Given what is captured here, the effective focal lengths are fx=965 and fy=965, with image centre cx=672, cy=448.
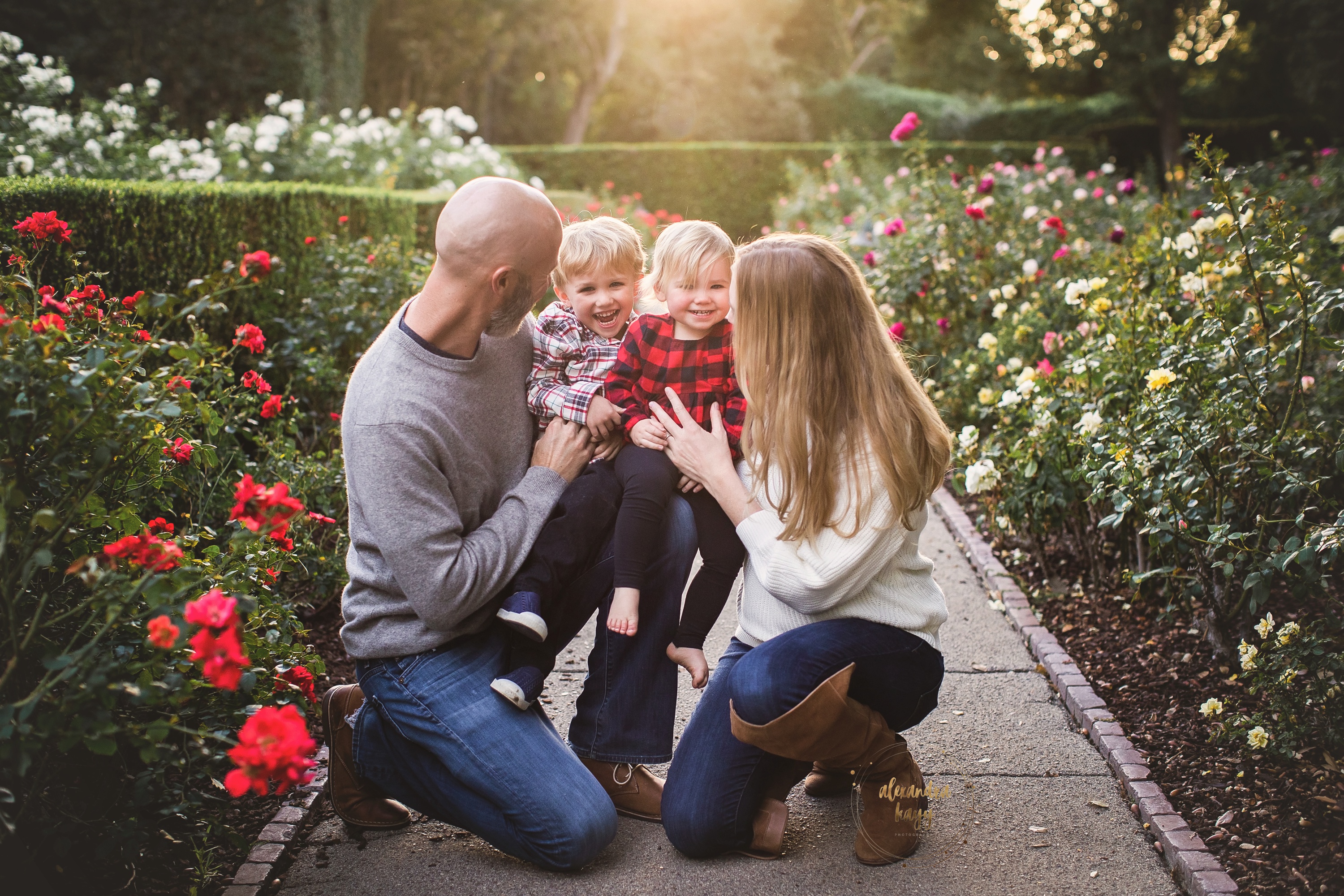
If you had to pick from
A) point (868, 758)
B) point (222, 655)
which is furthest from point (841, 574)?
point (222, 655)

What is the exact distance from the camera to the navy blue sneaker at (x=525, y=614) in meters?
2.20

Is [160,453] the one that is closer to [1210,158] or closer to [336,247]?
[1210,158]

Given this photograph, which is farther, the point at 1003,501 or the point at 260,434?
the point at 1003,501

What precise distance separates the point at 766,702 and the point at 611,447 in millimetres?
839

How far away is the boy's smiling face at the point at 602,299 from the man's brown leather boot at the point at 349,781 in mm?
1171

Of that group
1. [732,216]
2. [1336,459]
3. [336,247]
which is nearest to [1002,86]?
[732,216]

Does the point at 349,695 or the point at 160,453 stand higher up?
the point at 160,453

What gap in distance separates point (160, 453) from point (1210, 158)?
2.88 meters

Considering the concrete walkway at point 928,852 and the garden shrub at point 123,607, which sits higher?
the garden shrub at point 123,607

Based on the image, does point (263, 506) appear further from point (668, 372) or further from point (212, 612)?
point (668, 372)

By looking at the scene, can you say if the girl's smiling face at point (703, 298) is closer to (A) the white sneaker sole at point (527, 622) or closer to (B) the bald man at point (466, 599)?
(B) the bald man at point (466, 599)

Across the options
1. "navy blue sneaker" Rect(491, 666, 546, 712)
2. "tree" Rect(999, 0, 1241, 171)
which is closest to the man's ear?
"navy blue sneaker" Rect(491, 666, 546, 712)

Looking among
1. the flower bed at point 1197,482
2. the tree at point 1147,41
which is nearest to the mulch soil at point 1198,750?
the flower bed at point 1197,482

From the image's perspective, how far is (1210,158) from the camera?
107 inches
